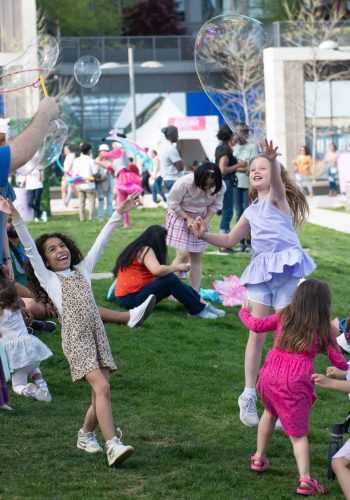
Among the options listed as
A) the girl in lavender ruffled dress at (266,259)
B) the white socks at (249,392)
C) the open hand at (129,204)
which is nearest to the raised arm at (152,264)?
the girl in lavender ruffled dress at (266,259)

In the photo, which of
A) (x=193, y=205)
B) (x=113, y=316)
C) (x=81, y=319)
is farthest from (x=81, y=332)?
(x=193, y=205)

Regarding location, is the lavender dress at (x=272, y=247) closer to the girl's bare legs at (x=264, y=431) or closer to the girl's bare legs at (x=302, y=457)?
the girl's bare legs at (x=264, y=431)

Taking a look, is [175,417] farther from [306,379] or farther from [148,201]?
[148,201]

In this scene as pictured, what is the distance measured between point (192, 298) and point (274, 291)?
372 centimetres

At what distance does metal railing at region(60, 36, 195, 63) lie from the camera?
56.0m

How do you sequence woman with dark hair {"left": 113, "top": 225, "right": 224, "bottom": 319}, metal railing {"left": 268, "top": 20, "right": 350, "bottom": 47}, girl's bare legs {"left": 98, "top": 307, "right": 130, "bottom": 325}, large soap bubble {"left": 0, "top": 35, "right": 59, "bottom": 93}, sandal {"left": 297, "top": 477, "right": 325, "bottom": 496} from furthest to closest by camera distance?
metal railing {"left": 268, "top": 20, "right": 350, "bottom": 47} → woman with dark hair {"left": 113, "top": 225, "right": 224, "bottom": 319} → girl's bare legs {"left": 98, "top": 307, "right": 130, "bottom": 325} → large soap bubble {"left": 0, "top": 35, "right": 59, "bottom": 93} → sandal {"left": 297, "top": 477, "right": 325, "bottom": 496}

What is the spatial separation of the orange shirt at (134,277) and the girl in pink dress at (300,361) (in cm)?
500

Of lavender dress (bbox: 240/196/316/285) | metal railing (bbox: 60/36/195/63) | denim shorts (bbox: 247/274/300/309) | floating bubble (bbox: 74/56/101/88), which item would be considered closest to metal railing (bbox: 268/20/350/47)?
metal railing (bbox: 60/36/195/63)

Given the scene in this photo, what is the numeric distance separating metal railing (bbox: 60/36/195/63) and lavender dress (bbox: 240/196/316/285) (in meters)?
49.4

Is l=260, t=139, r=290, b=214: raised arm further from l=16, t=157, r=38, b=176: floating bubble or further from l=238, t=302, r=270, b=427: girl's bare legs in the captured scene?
l=16, t=157, r=38, b=176: floating bubble

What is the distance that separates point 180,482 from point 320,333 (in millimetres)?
1088

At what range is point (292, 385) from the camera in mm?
5613

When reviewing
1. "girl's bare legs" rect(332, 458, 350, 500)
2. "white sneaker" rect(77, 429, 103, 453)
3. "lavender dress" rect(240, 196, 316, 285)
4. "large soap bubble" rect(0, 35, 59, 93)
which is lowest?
Answer: "white sneaker" rect(77, 429, 103, 453)

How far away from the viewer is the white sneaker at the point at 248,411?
23.0 feet
